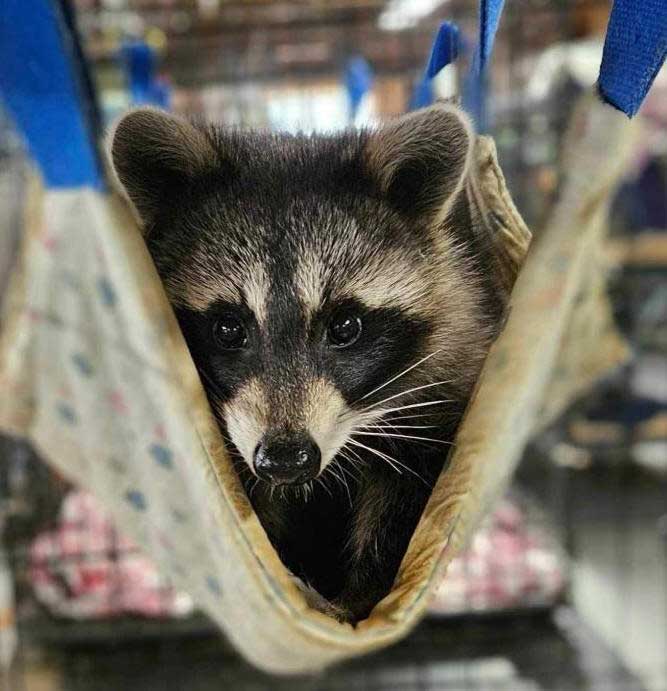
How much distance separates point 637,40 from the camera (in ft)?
0.66

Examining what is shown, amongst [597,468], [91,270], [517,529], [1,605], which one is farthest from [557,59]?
[597,468]

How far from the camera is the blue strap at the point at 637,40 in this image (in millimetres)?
200

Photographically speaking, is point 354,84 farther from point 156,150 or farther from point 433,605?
point 433,605

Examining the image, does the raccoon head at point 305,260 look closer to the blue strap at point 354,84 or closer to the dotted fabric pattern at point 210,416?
the dotted fabric pattern at point 210,416

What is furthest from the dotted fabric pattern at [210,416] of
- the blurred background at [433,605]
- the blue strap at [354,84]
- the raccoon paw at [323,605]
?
the blurred background at [433,605]

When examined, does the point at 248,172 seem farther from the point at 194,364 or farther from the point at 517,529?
the point at 517,529

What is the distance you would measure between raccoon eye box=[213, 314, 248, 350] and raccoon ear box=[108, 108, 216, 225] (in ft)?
0.12

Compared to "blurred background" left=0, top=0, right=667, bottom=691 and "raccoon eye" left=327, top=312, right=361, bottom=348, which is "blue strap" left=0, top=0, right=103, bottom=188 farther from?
"blurred background" left=0, top=0, right=667, bottom=691

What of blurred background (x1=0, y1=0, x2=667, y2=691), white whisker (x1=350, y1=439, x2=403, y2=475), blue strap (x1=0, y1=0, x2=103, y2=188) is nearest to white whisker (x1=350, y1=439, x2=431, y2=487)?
white whisker (x1=350, y1=439, x2=403, y2=475)

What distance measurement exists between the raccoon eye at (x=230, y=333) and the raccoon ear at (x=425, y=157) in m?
0.05

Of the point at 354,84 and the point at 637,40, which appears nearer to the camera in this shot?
the point at 637,40

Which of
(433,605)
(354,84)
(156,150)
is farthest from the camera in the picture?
(433,605)

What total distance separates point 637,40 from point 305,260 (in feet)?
0.35

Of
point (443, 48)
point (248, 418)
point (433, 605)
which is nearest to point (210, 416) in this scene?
point (248, 418)
